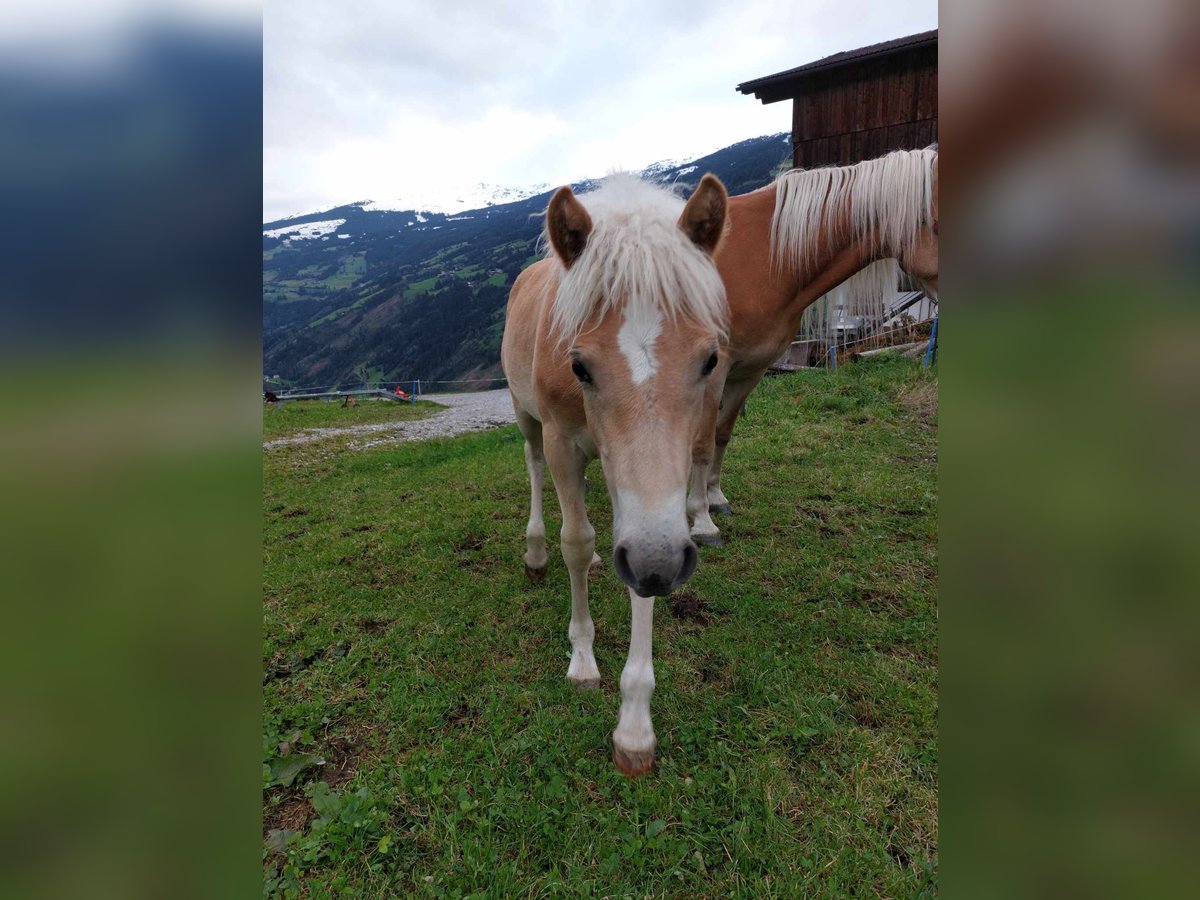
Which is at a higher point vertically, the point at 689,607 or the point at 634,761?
the point at 689,607

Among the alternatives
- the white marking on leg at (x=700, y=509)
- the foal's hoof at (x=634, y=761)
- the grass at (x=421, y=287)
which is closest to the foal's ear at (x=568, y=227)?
the foal's hoof at (x=634, y=761)

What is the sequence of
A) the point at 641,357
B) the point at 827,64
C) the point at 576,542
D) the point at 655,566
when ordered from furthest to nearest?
the point at 827,64
the point at 576,542
the point at 641,357
the point at 655,566

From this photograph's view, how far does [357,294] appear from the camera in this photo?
535 feet

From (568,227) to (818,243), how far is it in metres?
2.57

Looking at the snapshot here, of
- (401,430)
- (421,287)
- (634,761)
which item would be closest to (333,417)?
(401,430)

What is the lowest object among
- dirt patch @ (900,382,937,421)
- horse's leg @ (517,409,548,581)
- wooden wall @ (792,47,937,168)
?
horse's leg @ (517,409,548,581)

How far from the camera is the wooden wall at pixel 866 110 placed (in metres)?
12.8

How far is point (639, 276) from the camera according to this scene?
2.03m

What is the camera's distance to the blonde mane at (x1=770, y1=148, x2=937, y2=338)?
148 inches

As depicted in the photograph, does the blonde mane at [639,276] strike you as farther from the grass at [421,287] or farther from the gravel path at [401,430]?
the grass at [421,287]

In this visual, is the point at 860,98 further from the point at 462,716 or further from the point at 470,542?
the point at 462,716

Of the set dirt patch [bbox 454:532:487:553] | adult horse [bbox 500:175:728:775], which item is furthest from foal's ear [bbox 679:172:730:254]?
dirt patch [bbox 454:532:487:553]

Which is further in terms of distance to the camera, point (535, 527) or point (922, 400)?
point (922, 400)

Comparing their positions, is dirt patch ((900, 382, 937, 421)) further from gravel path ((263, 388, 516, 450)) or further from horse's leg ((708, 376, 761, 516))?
gravel path ((263, 388, 516, 450))
